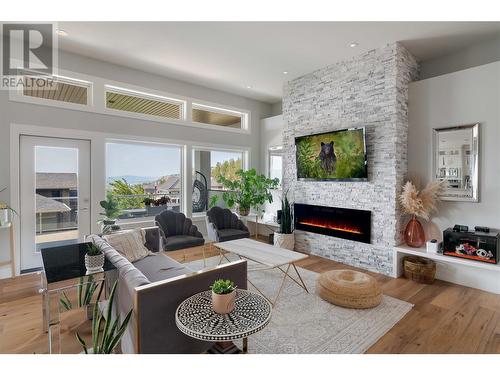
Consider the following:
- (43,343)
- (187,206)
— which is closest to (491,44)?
(187,206)

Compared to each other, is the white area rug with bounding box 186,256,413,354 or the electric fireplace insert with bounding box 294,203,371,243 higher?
the electric fireplace insert with bounding box 294,203,371,243

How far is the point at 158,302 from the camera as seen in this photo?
1.71 metres

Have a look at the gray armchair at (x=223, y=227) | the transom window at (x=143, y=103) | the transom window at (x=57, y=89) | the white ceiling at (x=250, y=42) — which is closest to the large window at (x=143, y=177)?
the transom window at (x=143, y=103)

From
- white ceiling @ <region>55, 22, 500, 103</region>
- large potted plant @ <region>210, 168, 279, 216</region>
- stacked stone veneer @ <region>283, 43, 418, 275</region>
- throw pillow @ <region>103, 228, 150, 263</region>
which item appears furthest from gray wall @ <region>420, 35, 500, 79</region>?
throw pillow @ <region>103, 228, 150, 263</region>

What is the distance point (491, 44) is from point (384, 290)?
372cm

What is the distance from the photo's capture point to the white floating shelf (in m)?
3.13

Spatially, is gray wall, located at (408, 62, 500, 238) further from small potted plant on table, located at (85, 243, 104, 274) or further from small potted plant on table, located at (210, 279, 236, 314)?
small potted plant on table, located at (85, 243, 104, 274)

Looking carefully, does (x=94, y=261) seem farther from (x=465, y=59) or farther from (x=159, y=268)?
(x=465, y=59)

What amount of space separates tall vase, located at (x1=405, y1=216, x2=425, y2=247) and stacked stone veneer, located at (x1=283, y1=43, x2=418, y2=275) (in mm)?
154

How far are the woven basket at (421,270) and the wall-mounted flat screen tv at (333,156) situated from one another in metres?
1.38

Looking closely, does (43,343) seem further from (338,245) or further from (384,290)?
(338,245)

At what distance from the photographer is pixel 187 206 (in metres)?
5.70

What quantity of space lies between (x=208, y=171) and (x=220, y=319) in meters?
4.78

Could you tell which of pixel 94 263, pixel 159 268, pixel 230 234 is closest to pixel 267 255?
pixel 159 268
